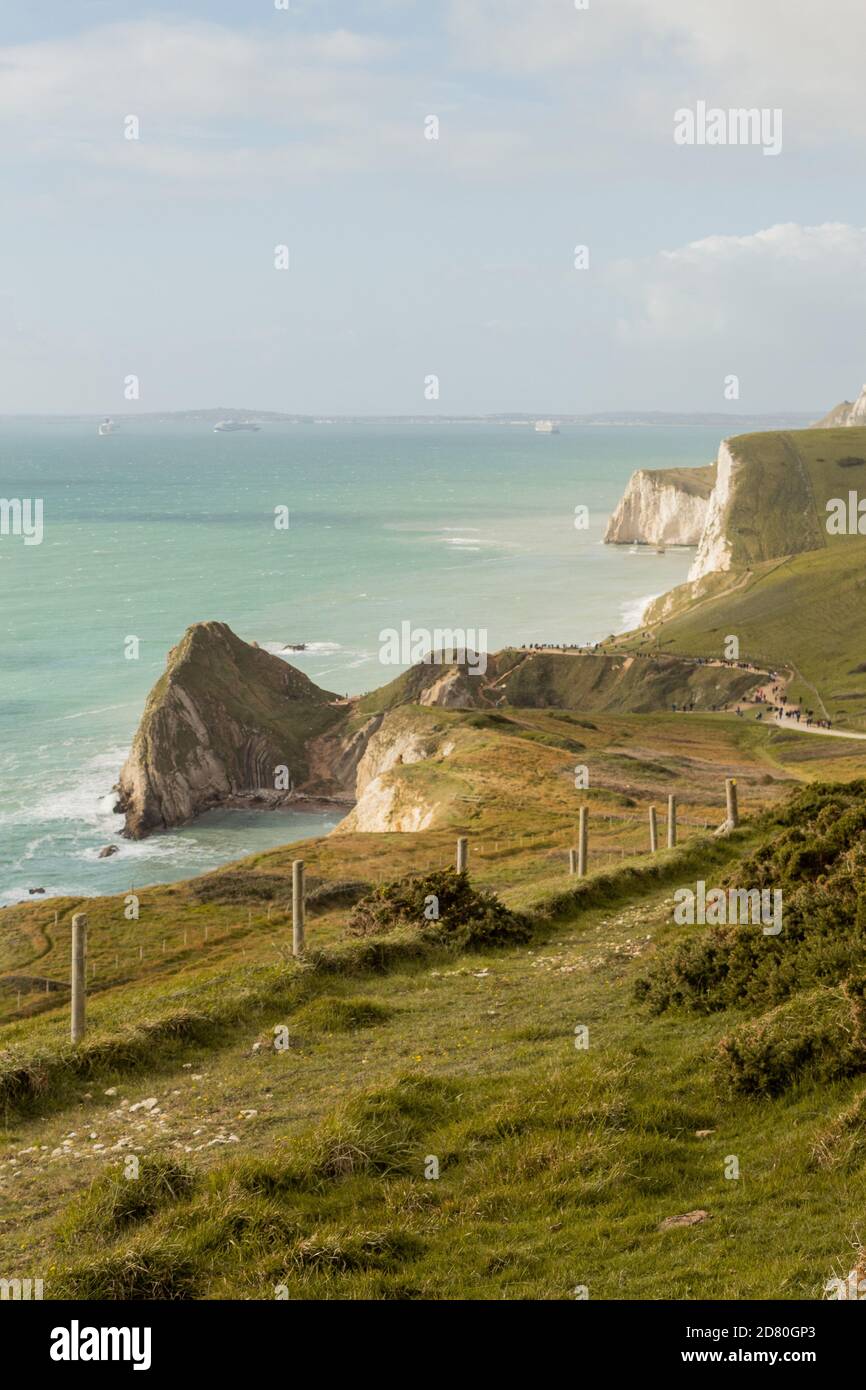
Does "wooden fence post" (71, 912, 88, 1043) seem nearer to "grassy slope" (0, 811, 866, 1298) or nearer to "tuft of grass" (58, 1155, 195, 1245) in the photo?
"grassy slope" (0, 811, 866, 1298)

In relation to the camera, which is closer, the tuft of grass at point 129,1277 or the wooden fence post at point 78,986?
the tuft of grass at point 129,1277

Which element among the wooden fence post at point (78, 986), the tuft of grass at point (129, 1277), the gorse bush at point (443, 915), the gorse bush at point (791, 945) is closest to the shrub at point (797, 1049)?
the gorse bush at point (791, 945)

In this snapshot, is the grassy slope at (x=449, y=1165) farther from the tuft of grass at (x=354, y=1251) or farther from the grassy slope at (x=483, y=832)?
the grassy slope at (x=483, y=832)

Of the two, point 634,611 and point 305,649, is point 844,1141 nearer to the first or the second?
point 305,649

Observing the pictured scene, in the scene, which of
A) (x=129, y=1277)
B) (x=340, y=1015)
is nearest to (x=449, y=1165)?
(x=129, y=1277)
